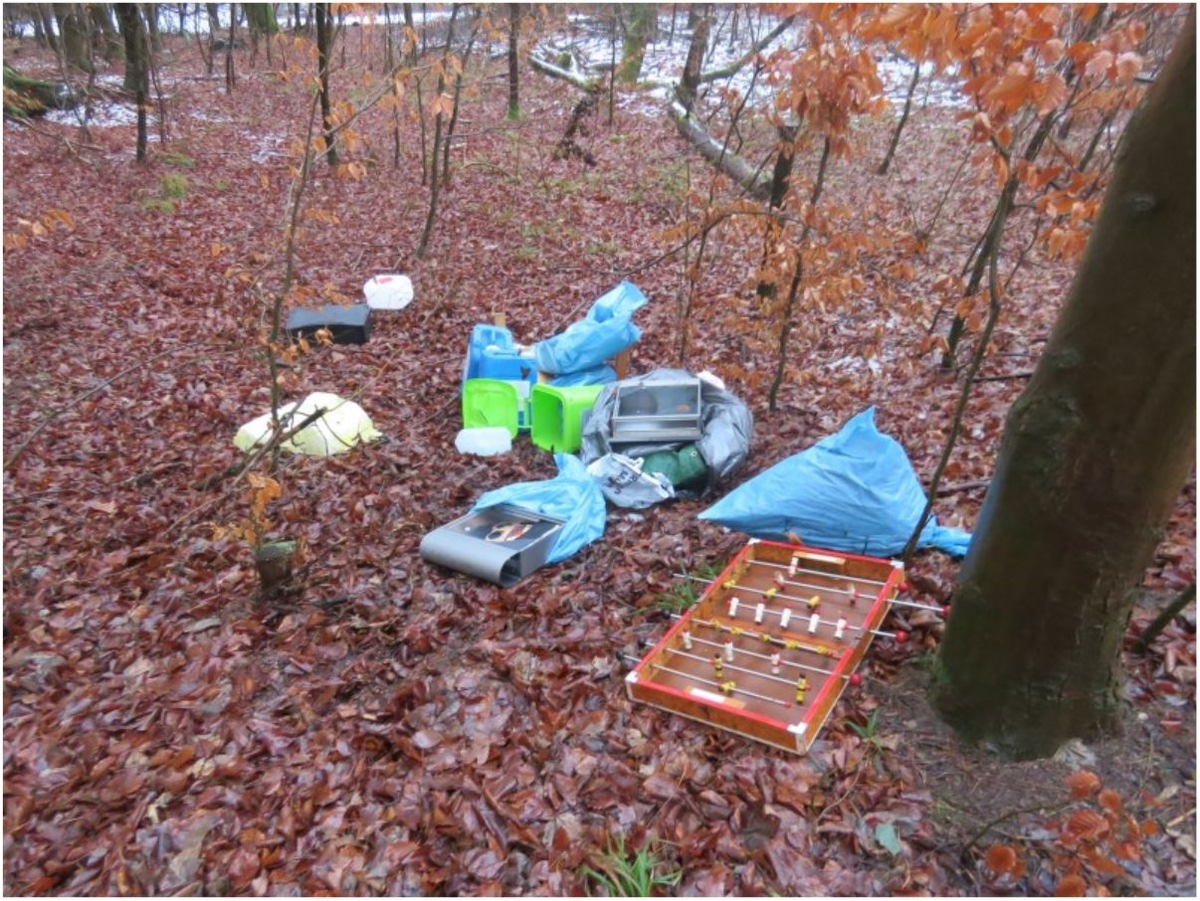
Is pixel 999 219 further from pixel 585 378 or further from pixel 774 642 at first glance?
pixel 585 378

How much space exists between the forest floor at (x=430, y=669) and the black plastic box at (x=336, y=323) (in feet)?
0.99

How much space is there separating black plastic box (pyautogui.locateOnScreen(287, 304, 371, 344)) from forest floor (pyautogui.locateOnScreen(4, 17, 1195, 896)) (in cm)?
30

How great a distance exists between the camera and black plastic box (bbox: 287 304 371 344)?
7.41 metres

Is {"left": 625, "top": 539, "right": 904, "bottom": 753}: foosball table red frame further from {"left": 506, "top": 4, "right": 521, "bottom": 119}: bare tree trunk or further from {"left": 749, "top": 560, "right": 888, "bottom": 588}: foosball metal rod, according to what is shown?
{"left": 506, "top": 4, "right": 521, "bottom": 119}: bare tree trunk

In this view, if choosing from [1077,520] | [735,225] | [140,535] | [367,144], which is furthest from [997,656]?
[367,144]

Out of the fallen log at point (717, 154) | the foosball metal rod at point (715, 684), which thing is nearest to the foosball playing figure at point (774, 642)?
the foosball metal rod at point (715, 684)

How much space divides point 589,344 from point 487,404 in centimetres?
98

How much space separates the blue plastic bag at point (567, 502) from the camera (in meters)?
4.43

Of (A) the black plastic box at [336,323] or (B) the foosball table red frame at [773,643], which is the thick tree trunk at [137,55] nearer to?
(A) the black plastic box at [336,323]

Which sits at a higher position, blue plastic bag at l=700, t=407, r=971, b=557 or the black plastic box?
blue plastic bag at l=700, t=407, r=971, b=557

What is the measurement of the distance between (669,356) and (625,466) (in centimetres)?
223

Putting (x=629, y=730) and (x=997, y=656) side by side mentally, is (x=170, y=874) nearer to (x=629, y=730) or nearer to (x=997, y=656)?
(x=629, y=730)

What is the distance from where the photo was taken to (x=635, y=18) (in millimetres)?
18297

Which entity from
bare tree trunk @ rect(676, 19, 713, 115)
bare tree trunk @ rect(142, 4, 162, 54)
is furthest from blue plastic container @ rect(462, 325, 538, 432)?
bare tree trunk @ rect(142, 4, 162, 54)
